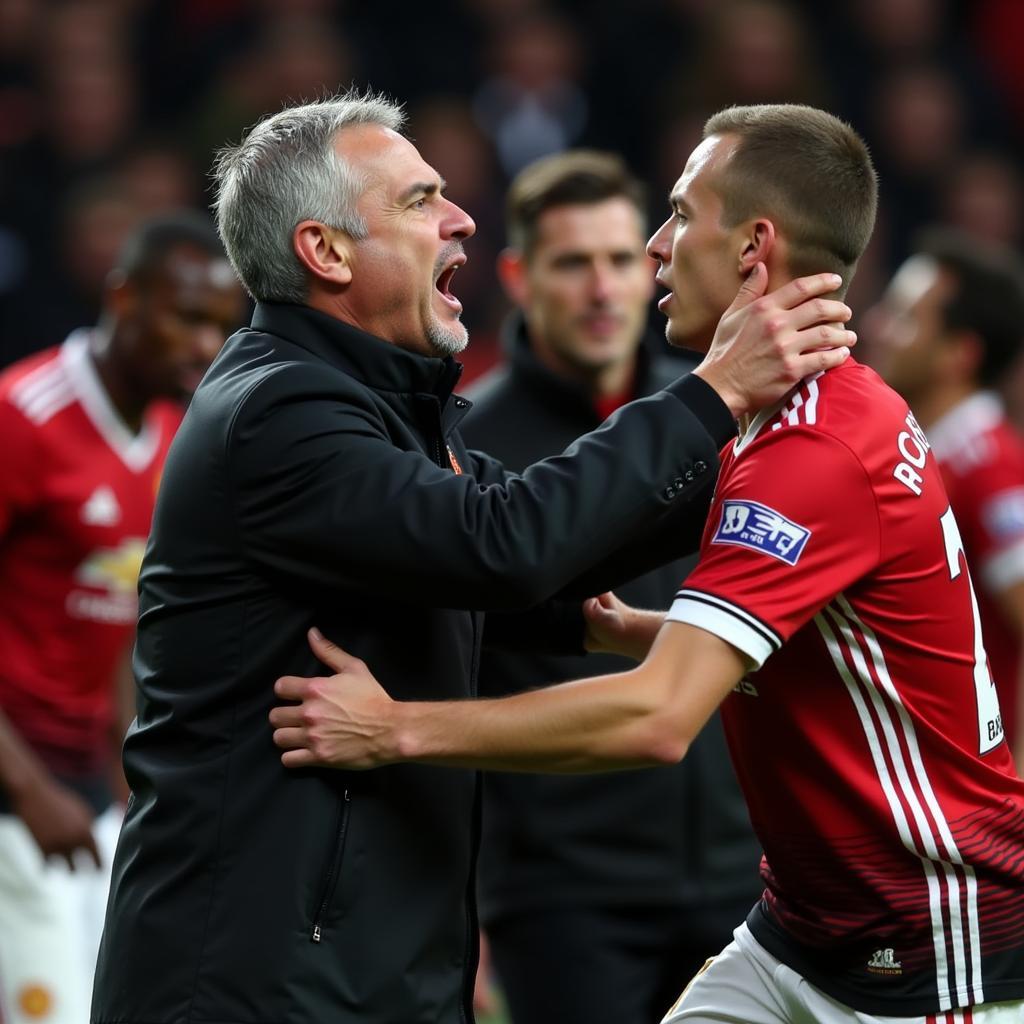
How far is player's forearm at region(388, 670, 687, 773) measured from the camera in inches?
122

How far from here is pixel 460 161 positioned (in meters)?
10.7

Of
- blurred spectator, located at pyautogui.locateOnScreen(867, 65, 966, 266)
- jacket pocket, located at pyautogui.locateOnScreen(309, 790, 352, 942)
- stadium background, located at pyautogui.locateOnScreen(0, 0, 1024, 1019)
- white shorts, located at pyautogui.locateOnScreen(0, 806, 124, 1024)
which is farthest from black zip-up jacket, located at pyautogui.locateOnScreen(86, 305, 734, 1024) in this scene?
blurred spectator, located at pyautogui.locateOnScreen(867, 65, 966, 266)

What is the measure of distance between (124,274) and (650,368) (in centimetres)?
177

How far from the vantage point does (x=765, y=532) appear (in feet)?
10.3

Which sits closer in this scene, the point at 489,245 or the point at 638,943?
the point at 638,943

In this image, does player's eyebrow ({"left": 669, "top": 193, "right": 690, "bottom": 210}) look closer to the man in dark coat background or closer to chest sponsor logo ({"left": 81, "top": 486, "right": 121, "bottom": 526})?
the man in dark coat background

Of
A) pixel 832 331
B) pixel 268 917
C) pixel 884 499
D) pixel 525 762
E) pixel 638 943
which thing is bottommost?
pixel 638 943

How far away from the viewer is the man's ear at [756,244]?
11.2 ft

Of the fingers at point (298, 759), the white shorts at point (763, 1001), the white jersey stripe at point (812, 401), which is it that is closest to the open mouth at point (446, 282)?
the white jersey stripe at point (812, 401)

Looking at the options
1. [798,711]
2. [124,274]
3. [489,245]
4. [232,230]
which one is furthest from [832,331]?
[489,245]

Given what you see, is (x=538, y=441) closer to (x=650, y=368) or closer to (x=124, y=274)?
(x=650, y=368)

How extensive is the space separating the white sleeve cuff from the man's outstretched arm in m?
0.02

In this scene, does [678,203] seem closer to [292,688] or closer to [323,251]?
[323,251]

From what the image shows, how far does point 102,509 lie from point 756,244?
2.86m
